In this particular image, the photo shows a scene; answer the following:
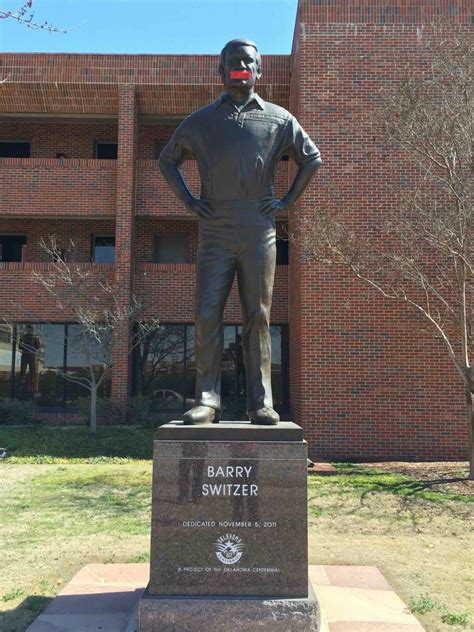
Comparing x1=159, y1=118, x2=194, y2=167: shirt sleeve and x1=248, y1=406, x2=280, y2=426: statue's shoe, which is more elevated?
x1=159, y1=118, x2=194, y2=167: shirt sleeve

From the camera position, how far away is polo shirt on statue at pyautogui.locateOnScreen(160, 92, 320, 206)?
13.9 ft

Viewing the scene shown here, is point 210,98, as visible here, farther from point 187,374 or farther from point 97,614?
point 97,614

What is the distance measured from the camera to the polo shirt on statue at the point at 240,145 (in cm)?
425

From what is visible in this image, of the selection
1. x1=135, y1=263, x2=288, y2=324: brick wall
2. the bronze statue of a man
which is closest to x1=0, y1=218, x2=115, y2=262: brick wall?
x1=135, y1=263, x2=288, y2=324: brick wall

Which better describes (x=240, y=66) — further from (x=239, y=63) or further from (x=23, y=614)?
(x=23, y=614)

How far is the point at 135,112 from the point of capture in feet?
53.4

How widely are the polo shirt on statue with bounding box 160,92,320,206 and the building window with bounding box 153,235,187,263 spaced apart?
12.6 meters

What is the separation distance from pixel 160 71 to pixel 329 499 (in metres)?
12.7

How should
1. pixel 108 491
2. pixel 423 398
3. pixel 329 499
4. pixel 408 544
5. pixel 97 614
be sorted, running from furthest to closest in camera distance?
pixel 423 398
pixel 108 491
pixel 329 499
pixel 408 544
pixel 97 614

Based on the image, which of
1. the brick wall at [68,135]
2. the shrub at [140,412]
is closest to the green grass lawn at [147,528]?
the shrub at [140,412]

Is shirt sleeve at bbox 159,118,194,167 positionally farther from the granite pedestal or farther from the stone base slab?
the stone base slab

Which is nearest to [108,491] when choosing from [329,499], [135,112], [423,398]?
[329,499]

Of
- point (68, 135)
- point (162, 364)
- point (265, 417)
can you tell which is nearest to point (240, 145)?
point (265, 417)

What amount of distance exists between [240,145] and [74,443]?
377 inches
